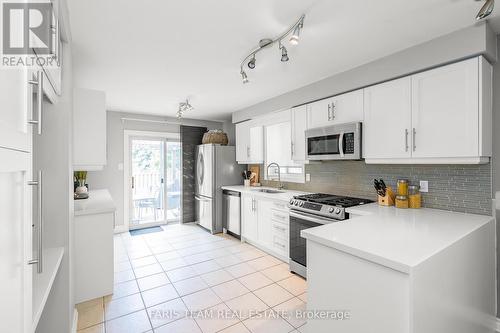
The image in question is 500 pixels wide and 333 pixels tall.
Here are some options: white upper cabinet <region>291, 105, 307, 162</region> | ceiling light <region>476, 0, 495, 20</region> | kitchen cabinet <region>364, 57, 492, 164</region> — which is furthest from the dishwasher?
ceiling light <region>476, 0, 495, 20</region>

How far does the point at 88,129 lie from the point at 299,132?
2547mm

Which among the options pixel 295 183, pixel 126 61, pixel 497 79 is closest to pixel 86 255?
Result: pixel 126 61

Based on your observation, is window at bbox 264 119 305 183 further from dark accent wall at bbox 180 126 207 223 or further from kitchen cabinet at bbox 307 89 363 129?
dark accent wall at bbox 180 126 207 223

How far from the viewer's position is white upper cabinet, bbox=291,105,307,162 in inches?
133

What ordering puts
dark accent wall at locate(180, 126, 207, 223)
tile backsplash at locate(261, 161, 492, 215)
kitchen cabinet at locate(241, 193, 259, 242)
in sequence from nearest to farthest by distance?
1. tile backsplash at locate(261, 161, 492, 215)
2. kitchen cabinet at locate(241, 193, 259, 242)
3. dark accent wall at locate(180, 126, 207, 223)

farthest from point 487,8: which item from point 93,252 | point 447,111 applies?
point 93,252

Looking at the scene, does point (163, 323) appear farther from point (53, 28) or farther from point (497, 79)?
point (497, 79)

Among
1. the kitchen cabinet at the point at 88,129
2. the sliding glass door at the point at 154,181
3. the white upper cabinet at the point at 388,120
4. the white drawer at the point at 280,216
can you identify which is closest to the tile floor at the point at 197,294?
the white drawer at the point at 280,216

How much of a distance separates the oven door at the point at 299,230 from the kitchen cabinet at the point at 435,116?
3.04 ft

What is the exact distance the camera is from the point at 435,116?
83.2 inches

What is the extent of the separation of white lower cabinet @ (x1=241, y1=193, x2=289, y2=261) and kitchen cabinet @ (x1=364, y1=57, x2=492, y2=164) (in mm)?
1417

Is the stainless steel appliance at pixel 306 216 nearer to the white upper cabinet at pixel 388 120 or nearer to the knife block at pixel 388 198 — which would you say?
the knife block at pixel 388 198

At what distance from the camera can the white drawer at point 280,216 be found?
3248 mm

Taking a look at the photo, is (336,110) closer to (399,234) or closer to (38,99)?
(399,234)
